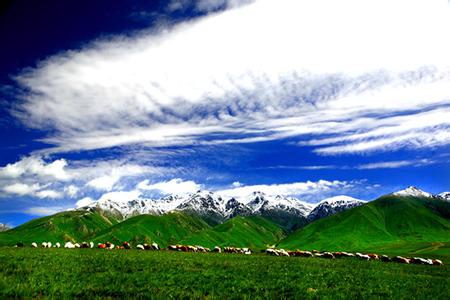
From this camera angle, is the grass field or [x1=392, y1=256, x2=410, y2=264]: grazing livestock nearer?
the grass field

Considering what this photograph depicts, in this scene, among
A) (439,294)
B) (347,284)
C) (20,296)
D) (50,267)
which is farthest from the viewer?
(50,267)

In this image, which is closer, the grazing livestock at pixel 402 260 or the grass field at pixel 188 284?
the grass field at pixel 188 284

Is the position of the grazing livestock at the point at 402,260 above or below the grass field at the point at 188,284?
below

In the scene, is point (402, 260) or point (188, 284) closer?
point (188, 284)

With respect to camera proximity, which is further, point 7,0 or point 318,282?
point 318,282

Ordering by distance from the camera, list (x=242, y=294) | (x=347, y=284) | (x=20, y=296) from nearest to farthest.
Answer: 1. (x=20, y=296)
2. (x=242, y=294)
3. (x=347, y=284)

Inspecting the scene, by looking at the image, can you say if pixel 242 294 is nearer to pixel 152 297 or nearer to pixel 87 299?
pixel 152 297

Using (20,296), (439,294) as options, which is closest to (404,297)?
(439,294)

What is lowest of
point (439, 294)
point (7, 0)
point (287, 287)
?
point (439, 294)

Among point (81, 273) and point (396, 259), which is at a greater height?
point (81, 273)

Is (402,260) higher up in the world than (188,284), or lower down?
lower down

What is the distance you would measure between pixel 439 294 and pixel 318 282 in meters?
8.30

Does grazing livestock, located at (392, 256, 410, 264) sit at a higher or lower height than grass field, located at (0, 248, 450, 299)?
lower

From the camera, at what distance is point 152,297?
20.2 meters
